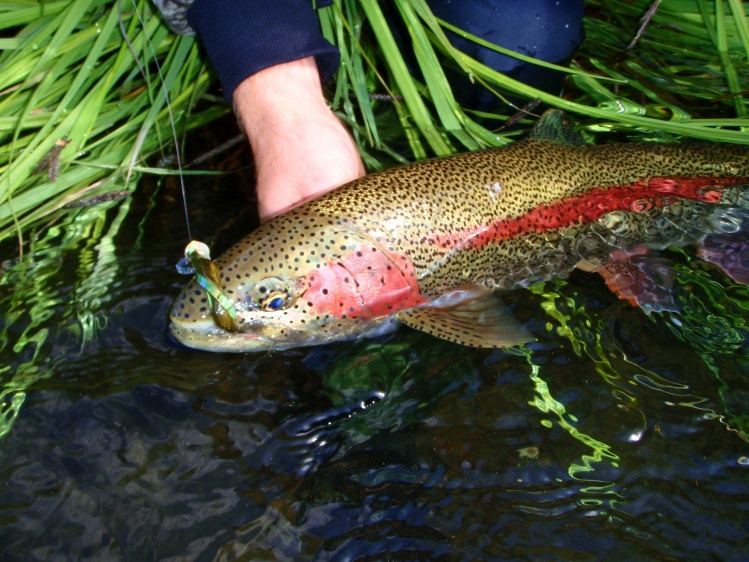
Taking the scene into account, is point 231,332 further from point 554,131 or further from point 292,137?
point 554,131

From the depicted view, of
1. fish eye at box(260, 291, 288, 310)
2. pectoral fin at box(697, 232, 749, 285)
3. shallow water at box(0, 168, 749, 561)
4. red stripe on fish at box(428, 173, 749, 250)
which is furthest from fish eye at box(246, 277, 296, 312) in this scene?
pectoral fin at box(697, 232, 749, 285)

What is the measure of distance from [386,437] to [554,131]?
1.44 m

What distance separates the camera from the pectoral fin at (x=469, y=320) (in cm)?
239

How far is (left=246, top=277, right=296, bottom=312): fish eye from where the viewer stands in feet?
7.34

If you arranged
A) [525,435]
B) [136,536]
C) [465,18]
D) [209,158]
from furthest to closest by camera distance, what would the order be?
1. [209,158]
2. [465,18]
3. [525,435]
4. [136,536]

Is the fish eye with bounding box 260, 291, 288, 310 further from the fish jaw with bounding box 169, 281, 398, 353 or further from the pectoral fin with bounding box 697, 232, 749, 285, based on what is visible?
the pectoral fin with bounding box 697, 232, 749, 285

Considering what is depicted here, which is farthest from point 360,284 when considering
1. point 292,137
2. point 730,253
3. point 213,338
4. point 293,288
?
point 730,253

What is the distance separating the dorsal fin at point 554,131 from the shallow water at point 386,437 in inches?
22.5

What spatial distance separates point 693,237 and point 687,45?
3.95 feet

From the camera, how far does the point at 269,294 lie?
7.36ft

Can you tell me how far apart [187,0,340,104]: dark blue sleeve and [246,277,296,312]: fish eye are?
1.10 meters

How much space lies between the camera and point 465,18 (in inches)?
119

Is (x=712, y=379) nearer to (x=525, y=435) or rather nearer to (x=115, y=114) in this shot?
(x=525, y=435)

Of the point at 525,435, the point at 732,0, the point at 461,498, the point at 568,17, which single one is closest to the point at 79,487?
the point at 461,498
